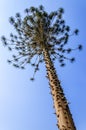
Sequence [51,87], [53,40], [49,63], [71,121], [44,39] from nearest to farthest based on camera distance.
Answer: [71,121], [51,87], [49,63], [44,39], [53,40]

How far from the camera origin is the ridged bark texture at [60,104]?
8.26 metres

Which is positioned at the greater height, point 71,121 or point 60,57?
point 60,57

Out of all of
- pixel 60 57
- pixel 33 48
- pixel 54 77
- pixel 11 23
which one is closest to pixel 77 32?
pixel 60 57

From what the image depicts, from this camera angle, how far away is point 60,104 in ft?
30.6

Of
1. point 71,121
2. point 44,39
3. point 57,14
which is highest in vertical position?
point 57,14

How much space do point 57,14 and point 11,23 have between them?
10.1ft

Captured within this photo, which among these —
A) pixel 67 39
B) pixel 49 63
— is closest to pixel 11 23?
pixel 67 39

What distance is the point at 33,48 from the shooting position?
631 inches

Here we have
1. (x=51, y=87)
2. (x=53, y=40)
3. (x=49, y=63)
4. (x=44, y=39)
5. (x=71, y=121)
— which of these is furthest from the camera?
(x=53, y=40)

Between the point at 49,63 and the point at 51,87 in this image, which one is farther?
the point at 49,63

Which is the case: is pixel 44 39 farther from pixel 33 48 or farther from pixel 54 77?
pixel 54 77

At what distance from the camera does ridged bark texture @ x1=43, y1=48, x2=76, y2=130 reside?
826 centimetres

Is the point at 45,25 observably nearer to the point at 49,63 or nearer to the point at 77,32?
the point at 77,32

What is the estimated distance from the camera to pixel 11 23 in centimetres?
1678
